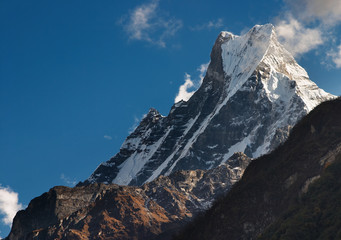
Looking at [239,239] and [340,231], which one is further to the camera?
[239,239]

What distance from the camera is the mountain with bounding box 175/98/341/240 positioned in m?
82.7

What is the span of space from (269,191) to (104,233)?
95881mm

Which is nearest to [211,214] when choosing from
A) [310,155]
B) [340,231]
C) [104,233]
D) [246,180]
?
[246,180]

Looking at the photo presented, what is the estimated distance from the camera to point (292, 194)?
313 feet

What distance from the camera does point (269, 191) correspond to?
348 feet

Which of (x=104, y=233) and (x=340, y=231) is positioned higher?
(x=104, y=233)

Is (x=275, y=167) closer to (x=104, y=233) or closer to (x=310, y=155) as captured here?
(x=310, y=155)

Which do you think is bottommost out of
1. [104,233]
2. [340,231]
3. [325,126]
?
[340,231]

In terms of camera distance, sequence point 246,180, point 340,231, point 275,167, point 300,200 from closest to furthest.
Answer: point 340,231
point 300,200
point 275,167
point 246,180

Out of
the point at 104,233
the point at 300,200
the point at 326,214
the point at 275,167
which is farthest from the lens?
the point at 104,233

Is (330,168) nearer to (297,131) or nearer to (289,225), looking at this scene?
(289,225)

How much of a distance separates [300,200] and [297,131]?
26.9 m

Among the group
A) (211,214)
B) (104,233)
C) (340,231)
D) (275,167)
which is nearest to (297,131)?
(275,167)

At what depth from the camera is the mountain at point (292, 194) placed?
3254 inches
